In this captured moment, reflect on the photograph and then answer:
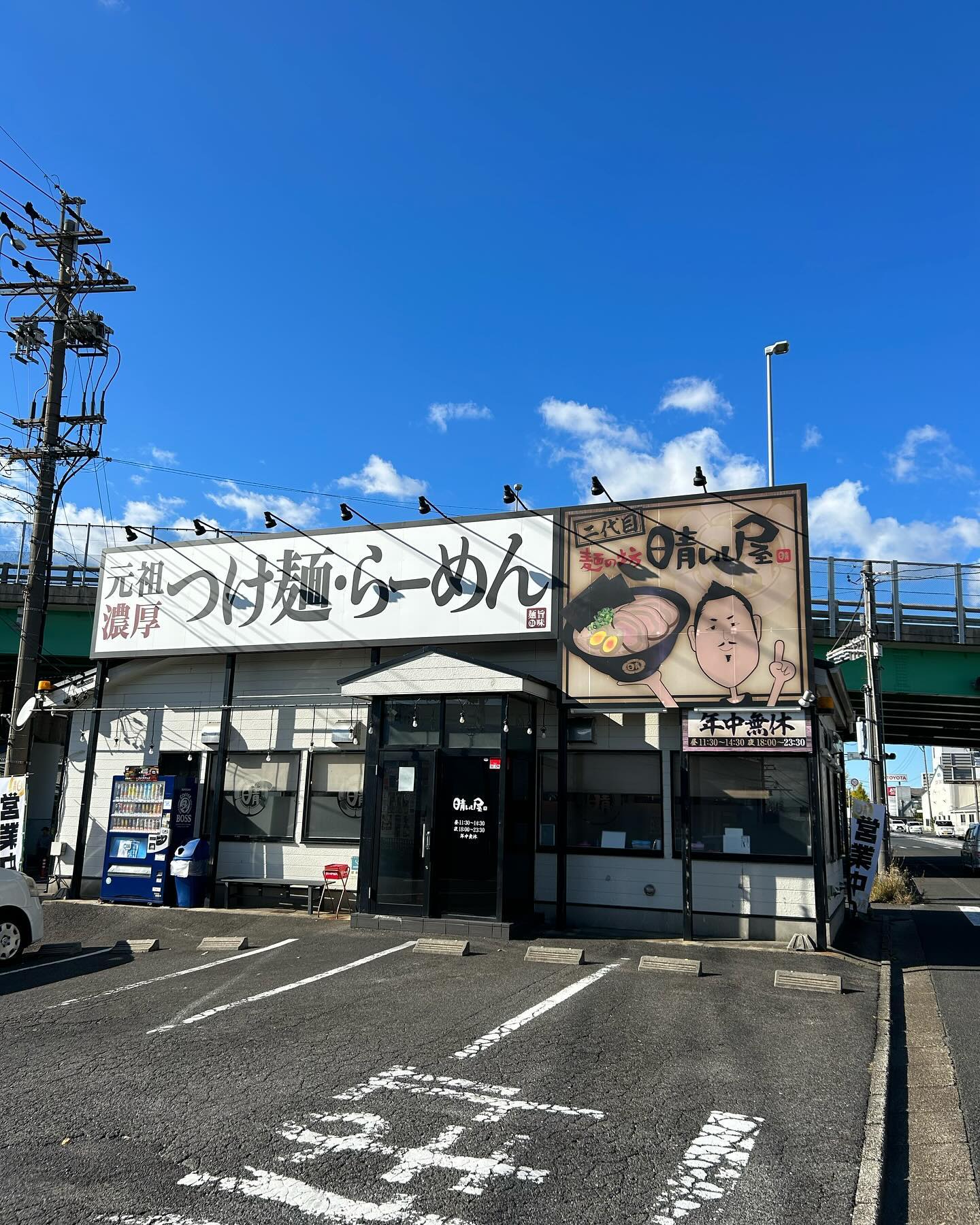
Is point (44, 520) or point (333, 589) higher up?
point (44, 520)

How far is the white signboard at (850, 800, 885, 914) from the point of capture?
591 inches

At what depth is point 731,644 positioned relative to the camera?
12023 mm

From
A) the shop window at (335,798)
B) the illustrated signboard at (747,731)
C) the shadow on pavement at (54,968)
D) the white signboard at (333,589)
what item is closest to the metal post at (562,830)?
the white signboard at (333,589)

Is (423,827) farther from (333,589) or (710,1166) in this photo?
(710,1166)

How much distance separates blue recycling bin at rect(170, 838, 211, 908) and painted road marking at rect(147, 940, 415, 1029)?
4.85 m

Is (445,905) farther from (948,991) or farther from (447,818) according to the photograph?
(948,991)

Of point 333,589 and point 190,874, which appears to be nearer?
point 190,874

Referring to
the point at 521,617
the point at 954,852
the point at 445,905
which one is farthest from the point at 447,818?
the point at 954,852

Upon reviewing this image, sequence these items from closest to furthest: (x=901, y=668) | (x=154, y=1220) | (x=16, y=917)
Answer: (x=154, y=1220)
(x=16, y=917)
(x=901, y=668)

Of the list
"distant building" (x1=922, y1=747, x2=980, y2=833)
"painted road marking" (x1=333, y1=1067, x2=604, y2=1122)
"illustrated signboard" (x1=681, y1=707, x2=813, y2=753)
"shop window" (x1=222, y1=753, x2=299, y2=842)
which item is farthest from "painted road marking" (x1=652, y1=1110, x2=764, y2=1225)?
"distant building" (x1=922, y1=747, x2=980, y2=833)

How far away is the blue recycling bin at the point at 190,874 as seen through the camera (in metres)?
14.4

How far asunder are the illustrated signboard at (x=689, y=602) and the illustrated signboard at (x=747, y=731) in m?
0.19

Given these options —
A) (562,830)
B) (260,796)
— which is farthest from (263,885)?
(562,830)

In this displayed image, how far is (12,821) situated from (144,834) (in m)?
2.26
